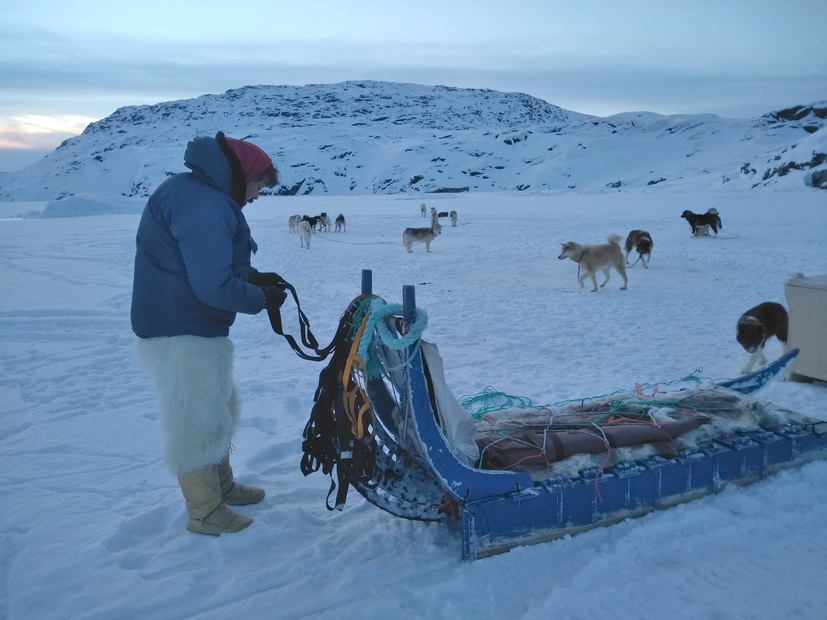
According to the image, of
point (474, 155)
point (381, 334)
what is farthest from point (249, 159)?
→ point (474, 155)

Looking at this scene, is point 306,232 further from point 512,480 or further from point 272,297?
point 512,480

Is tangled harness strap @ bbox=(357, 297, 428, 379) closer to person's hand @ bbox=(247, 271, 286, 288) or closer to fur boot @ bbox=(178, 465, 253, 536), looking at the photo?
person's hand @ bbox=(247, 271, 286, 288)

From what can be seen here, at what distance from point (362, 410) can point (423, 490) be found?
2.12 ft

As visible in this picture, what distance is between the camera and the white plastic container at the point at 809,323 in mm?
4555

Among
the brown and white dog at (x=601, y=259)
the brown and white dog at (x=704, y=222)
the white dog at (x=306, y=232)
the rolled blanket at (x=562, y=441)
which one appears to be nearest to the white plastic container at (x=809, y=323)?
the rolled blanket at (x=562, y=441)

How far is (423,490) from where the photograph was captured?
290cm

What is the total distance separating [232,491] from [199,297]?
1183 mm

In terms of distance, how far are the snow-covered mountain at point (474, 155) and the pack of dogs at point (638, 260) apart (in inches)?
964

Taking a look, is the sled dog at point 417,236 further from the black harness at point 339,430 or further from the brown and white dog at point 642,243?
the black harness at point 339,430

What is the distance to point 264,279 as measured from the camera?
2.92 meters

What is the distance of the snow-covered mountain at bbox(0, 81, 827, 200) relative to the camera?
52344 mm

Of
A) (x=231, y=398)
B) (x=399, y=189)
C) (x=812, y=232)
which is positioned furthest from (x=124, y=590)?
(x=399, y=189)

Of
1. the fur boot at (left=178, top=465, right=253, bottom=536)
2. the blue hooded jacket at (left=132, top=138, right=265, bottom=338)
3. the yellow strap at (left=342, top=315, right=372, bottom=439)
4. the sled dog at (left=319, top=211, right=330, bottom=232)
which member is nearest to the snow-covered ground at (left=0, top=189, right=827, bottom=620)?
the fur boot at (left=178, top=465, right=253, bottom=536)

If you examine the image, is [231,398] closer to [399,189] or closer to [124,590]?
[124,590]
